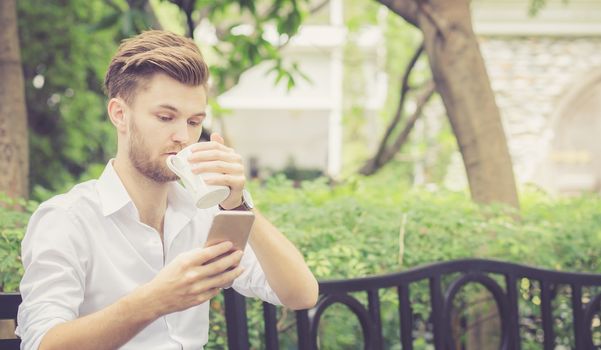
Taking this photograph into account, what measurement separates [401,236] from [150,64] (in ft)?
4.23

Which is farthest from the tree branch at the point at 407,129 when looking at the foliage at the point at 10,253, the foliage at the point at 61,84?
the foliage at the point at 10,253

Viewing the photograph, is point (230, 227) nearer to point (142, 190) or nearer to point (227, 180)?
point (227, 180)

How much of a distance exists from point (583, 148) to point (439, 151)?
2063 mm

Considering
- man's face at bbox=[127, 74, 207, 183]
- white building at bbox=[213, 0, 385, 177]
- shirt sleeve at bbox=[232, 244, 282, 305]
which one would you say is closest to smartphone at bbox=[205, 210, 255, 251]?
man's face at bbox=[127, 74, 207, 183]

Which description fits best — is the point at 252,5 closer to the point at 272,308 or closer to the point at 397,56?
the point at 272,308

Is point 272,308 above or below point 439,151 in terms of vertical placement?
below

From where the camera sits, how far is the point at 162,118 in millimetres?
1644

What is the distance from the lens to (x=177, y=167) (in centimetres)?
149

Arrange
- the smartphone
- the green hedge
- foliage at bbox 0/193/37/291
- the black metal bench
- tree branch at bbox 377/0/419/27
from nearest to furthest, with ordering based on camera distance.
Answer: the smartphone
foliage at bbox 0/193/37/291
the black metal bench
the green hedge
tree branch at bbox 377/0/419/27

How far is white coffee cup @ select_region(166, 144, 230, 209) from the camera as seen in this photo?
1.41 m

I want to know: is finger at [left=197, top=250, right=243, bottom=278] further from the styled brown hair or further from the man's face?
the styled brown hair

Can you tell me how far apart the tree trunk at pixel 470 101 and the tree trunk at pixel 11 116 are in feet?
6.19

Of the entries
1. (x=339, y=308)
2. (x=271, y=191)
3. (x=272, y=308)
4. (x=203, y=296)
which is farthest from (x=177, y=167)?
(x=271, y=191)

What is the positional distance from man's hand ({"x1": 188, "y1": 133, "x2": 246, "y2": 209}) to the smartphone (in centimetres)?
9
